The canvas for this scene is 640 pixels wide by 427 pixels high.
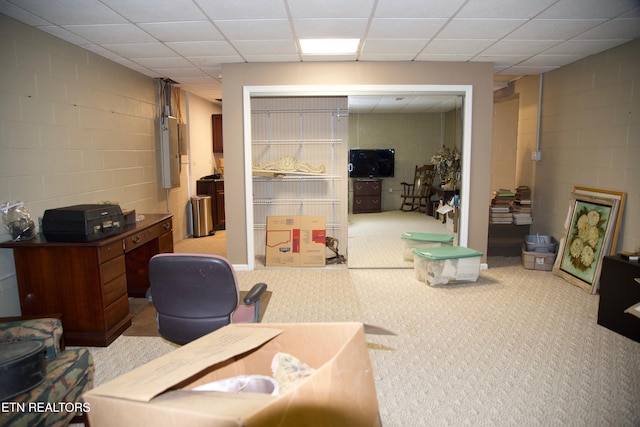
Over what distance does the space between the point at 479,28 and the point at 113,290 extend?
3799mm

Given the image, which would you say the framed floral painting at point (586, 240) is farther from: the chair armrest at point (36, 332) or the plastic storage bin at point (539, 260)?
the chair armrest at point (36, 332)

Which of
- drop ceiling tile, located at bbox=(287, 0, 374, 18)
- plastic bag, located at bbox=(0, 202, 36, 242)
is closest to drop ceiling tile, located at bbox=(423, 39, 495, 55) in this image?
drop ceiling tile, located at bbox=(287, 0, 374, 18)

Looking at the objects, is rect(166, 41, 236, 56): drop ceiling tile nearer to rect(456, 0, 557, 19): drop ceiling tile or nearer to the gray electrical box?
the gray electrical box

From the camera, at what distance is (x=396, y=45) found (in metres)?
4.32

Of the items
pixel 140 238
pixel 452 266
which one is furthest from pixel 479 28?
pixel 140 238

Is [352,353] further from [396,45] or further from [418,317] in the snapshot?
[396,45]

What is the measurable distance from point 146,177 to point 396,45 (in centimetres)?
365

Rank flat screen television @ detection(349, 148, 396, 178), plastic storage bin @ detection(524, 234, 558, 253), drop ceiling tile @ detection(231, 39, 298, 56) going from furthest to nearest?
flat screen television @ detection(349, 148, 396, 178), plastic storage bin @ detection(524, 234, 558, 253), drop ceiling tile @ detection(231, 39, 298, 56)

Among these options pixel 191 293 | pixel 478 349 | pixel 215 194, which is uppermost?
pixel 215 194

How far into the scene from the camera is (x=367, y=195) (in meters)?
5.93

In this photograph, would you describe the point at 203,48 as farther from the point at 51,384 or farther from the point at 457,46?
the point at 51,384

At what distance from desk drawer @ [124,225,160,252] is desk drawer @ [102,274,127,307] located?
0.26 meters

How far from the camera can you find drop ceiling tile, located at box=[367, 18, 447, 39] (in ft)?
11.7

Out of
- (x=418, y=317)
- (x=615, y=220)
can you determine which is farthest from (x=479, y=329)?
(x=615, y=220)
